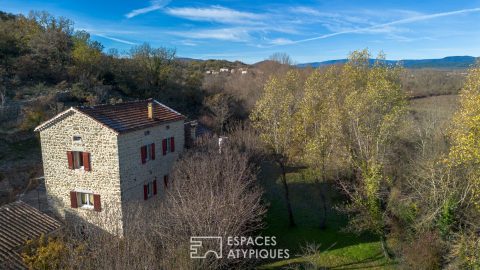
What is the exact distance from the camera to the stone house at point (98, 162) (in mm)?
18484

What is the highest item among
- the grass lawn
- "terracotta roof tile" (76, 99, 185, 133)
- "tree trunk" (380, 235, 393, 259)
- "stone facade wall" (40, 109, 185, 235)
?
"terracotta roof tile" (76, 99, 185, 133)

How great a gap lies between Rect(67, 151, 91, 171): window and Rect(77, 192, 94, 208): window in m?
1.62

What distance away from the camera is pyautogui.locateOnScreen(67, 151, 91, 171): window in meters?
19.1

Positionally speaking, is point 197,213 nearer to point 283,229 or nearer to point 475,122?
point 283,229

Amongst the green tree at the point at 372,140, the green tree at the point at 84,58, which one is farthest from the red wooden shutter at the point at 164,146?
the green tree at the point at 84,58

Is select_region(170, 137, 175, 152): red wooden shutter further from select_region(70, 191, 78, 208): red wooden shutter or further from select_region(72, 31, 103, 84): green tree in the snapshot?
select_region(72, 31, 103, 84): green tree

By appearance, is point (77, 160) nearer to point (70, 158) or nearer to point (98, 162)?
point (70, 158)

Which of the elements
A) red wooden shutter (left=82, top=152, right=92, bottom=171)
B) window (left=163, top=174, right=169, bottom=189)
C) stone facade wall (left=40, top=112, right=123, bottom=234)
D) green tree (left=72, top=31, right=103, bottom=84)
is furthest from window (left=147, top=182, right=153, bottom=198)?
green tree (left=72, top=31, right=103, bottom=84)

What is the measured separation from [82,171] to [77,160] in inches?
31.2

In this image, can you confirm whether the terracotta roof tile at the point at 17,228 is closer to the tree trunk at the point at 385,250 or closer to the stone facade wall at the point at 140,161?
the stone facade wall at the point at 140,161

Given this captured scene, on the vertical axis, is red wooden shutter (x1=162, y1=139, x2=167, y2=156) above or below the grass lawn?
above

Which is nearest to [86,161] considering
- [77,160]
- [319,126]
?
[77,160]

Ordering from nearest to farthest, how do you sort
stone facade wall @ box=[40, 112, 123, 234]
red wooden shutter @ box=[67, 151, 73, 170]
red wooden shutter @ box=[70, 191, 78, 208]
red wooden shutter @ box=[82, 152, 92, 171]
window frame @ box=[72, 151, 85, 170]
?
stone facade wall @ box=[40, 112, 123, 234], red wooden shutter @ box=[82, 152, 92, 171], red wooden shutter @ box=[67, 151, 73, 170], window frame @ box=[72, 151, 85, 170], red wooden shutter @ box=[70, 191, 78, 208]

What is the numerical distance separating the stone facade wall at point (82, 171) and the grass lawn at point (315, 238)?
30.9 feet
